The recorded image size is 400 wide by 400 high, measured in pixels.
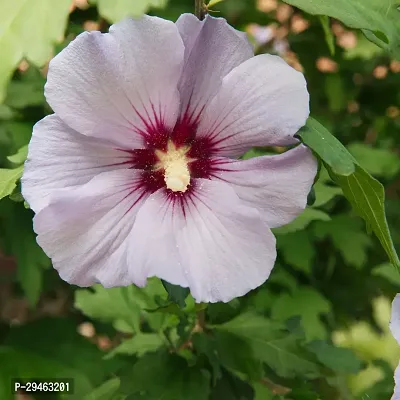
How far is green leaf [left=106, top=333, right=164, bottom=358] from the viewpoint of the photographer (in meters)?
0.94

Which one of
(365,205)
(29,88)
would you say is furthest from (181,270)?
(29,88)

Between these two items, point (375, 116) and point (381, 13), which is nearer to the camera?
point (381, 13)

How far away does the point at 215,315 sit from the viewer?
875mm

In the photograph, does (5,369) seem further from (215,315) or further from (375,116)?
(375,116)

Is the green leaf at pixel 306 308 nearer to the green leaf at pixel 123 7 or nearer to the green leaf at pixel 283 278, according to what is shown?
the green leaf at pixel 283 278

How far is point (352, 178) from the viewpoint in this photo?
1.89 feet

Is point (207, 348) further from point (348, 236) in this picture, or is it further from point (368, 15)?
point (348, 236)

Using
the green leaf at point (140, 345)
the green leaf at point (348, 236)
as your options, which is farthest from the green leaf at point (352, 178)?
the green leaf at point (348, 236)

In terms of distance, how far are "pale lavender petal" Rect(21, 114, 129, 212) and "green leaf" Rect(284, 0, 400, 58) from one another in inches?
9.3

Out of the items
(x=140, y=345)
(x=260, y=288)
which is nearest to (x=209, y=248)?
(x=140, y=345)

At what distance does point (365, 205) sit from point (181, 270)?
7.3 inches

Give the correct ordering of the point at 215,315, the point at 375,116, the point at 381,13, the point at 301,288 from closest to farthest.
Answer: the point at 381,13 → the point at 215,315 → the point at 301,288 → the point at 375,116

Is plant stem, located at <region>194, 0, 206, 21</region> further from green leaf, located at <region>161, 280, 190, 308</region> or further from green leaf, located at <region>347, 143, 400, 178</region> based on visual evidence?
green leaf, located at <region>347, 143, 400, 178</region>

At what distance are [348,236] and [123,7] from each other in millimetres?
960
